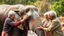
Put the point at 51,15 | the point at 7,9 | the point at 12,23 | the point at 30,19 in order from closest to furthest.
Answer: the point at 51,15 → the point at 12,23 → the point at 30,19 → the point at 7,9

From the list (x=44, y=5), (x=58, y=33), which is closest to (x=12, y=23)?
(x=58, y=33)

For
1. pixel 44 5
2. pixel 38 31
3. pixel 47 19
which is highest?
pixel 47 19

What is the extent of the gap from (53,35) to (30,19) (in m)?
0.96

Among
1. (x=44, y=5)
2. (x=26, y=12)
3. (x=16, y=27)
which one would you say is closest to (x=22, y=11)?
(x=26, y=12)

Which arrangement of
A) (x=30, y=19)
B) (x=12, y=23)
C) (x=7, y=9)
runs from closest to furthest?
(x=12, y=23) → (x=30, y=19) → (x=7, y=9)

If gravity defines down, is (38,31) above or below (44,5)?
above

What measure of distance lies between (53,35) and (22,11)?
1.31 meters

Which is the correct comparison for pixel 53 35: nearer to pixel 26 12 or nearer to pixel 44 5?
pixel 26 12

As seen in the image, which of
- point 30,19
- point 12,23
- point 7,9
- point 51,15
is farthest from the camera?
point 7,9

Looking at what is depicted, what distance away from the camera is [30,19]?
6492mm

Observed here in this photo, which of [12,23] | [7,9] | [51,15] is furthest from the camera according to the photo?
[7,9]

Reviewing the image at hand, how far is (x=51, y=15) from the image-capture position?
5.62 metres

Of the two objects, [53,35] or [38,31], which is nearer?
[53,35]

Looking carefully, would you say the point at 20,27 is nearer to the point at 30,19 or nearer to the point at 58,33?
the point at 30,19
